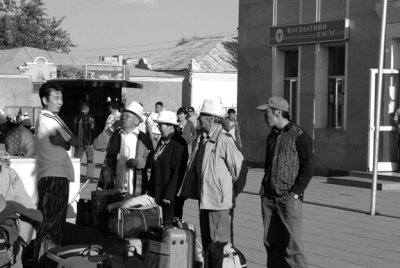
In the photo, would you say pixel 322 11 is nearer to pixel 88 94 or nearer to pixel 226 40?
pixel 88 94

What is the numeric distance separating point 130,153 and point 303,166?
3067 mm

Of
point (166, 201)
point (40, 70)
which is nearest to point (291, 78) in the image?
point (166, 201)

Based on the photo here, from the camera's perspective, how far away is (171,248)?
8.34 meters

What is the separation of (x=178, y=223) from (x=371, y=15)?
45.8 feet

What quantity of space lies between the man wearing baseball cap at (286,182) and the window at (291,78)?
1503cm

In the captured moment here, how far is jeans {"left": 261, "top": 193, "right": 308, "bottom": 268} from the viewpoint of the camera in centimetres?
908

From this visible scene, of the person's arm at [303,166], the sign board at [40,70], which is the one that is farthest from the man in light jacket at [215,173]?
the sign board at [40,70]

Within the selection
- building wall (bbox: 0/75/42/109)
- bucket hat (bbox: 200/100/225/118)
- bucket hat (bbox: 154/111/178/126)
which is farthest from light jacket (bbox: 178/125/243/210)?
building wall (bbox: 0/75/42/109)

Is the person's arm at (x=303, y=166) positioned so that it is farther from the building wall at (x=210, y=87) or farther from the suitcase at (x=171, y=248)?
the building wall at (x=210, y=87)

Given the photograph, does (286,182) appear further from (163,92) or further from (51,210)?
(163,92)

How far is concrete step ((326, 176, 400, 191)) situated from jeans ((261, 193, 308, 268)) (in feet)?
33.9

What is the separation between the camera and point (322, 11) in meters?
23.1

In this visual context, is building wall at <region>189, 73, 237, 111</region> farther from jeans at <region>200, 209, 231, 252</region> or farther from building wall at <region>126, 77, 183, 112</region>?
jeans at <region>200, 209, 231, 252</region>

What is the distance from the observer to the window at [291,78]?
80.1ft
